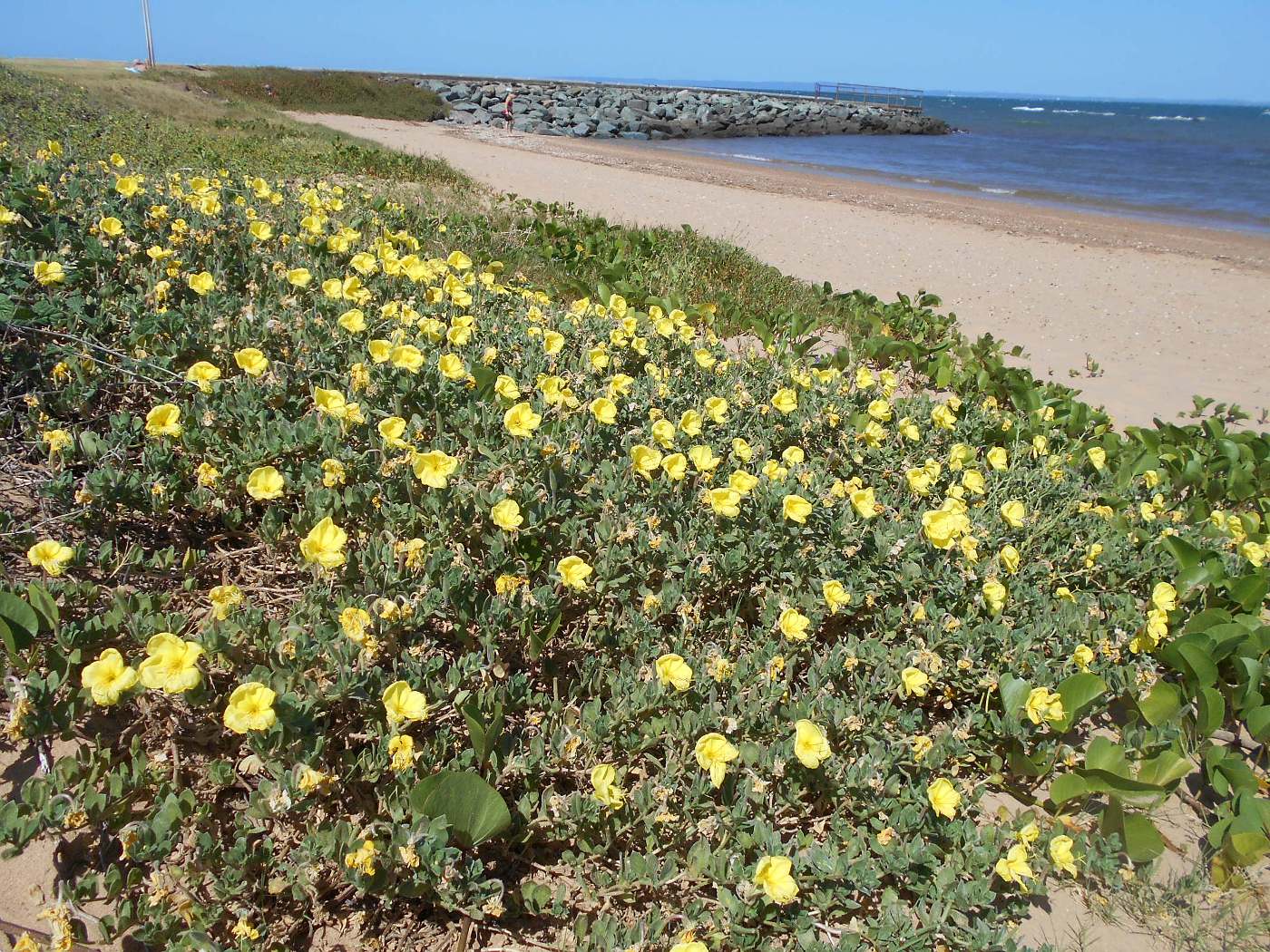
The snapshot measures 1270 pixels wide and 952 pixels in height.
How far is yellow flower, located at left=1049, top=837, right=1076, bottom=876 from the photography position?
188cm

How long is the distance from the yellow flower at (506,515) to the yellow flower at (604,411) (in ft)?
2.29

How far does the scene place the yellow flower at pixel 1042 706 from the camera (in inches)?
86.2

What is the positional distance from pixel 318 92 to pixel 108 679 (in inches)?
1443

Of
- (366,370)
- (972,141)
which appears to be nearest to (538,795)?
(366,370)

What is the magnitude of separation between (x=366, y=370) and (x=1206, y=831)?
9.12 ft

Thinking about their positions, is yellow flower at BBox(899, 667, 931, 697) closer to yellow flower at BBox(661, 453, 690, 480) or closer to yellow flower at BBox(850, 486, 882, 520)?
yellow flower at BBox(850, 486, 882, 520)

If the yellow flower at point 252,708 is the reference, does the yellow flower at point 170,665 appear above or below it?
above

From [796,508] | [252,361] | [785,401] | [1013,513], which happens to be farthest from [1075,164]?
[252,361]

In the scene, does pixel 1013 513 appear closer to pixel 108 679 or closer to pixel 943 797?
pixel 943 797

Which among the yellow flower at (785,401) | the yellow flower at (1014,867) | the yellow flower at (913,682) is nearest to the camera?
the yellow flower at (1014,867)

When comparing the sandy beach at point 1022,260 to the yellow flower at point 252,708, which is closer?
the yellow flower at point 252,708

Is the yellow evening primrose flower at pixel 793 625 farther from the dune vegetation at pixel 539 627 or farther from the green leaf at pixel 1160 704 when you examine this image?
the green leaf at pixel 1160 704

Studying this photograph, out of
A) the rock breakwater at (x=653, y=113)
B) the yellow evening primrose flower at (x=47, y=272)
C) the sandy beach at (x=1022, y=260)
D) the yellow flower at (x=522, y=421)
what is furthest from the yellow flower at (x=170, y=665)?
the rock breakwater at (x=653, y=113)

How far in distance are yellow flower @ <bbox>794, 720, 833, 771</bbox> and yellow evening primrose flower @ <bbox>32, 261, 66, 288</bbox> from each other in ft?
8.79
